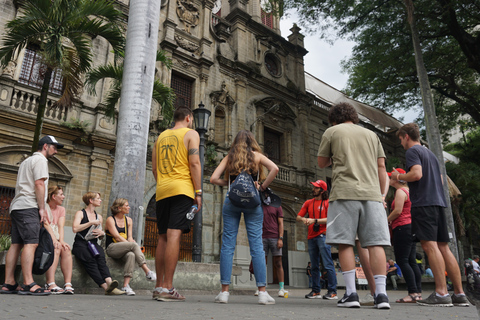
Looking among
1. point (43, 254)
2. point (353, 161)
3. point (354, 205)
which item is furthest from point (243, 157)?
point (43, 254)

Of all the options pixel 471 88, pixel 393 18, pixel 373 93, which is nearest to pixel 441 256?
pixel 393 18

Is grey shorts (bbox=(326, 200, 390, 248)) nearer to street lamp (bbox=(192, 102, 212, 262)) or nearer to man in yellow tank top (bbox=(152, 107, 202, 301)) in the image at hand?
man in yellow tank top (bbox=(152, 107, 202, 301))

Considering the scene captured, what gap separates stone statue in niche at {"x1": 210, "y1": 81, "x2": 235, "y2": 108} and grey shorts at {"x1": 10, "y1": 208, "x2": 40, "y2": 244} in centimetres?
1329

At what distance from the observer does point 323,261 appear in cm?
591

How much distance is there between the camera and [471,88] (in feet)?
64.4

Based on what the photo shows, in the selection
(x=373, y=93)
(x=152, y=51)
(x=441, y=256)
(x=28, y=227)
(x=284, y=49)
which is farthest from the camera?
(x=284, y=49)

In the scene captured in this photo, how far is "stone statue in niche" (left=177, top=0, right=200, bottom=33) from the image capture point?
17375 mm

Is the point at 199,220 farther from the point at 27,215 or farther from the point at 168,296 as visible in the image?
the point at 168,296

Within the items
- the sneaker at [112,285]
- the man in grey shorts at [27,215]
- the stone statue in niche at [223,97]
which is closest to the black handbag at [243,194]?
the sneaker at [112,285]

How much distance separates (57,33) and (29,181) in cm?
510

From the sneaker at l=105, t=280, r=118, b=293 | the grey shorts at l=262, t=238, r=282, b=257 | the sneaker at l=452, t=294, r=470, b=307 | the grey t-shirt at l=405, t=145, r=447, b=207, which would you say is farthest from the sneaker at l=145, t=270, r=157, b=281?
the sneaker at l=452, t=294, r=470, b=307

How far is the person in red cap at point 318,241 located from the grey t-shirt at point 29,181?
138 inches

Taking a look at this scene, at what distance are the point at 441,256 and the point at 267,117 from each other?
52.3 ft

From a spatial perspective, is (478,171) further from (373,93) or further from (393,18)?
(393,18)
